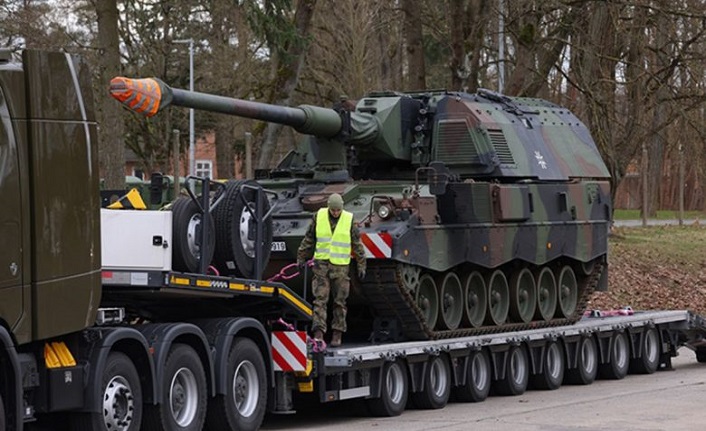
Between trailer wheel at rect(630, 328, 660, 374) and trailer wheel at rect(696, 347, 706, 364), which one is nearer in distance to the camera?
trailer wheel at rect(630, 328, 660, 374)

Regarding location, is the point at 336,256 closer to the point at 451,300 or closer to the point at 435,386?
the point at 435,386

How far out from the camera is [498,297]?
19266 mm

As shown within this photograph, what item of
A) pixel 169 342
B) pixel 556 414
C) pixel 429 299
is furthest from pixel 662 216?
pixel 169 342

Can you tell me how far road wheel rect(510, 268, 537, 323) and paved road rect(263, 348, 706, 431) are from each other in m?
1.11

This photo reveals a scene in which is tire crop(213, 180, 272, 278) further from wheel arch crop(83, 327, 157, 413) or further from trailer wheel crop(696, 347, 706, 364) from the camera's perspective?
trailer wheel crop(696, 347, 706, 364)

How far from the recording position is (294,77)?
2836cm

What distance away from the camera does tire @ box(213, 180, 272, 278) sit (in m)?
13.8

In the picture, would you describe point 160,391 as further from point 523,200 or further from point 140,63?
point 140,63

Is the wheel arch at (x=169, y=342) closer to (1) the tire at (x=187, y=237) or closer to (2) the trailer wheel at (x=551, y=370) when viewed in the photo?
(1) the tire at (x=187, y=237)

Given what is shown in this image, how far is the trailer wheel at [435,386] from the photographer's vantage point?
1662 cm

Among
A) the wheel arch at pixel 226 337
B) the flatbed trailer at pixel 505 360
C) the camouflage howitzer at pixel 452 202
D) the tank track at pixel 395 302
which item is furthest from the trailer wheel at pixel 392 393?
the wheel arch at pixel 226 337

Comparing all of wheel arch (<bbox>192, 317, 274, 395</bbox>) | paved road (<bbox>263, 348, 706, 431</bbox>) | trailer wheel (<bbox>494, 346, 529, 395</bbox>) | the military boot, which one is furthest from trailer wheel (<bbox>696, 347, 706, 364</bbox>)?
wheel arch (<bbox>192, 317, 274, 395</bbox>)

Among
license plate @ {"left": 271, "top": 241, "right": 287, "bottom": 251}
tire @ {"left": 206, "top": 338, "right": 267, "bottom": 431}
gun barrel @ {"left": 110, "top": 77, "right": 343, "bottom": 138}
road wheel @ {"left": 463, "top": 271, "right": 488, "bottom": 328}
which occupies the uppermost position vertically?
gun barrel @ {"left": 110, "top": 77, "right": 343, "bottom": 138}

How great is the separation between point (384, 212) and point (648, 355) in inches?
250
